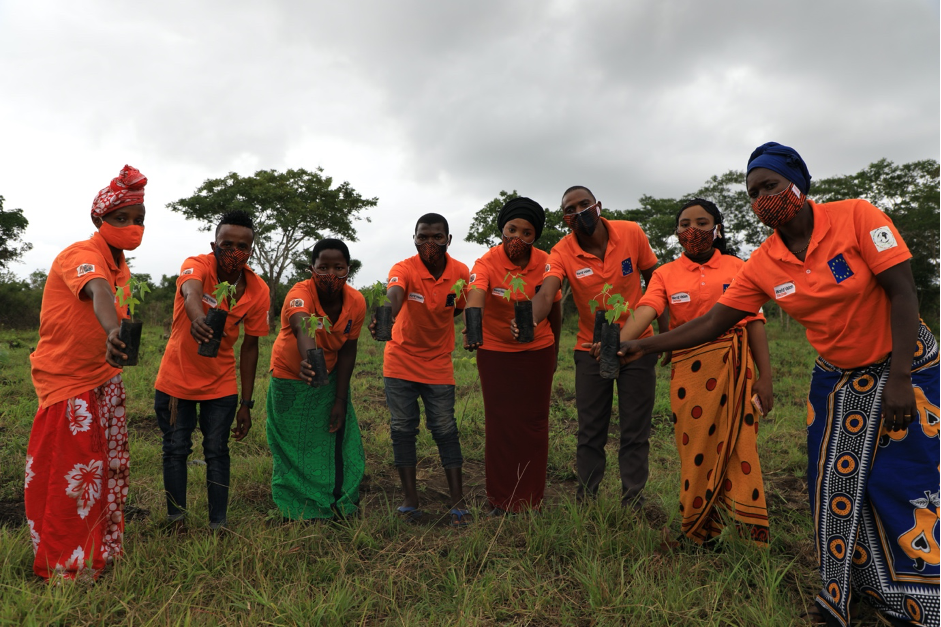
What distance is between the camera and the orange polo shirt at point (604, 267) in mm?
3617

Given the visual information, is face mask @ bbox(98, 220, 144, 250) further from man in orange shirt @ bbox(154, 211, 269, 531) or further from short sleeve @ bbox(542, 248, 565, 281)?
short sleeve @ bbox(542, 248, 565, 281)

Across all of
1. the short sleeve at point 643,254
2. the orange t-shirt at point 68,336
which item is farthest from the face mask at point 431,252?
the orange t-shirt at point 68,336

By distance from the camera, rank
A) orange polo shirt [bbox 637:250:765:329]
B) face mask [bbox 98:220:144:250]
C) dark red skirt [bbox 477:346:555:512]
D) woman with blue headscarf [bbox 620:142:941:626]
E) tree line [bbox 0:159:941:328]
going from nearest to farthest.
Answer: woman with blue headscarf [bbox 620:142:941:626]
face mask [bbox 98:220:144:250]
orange polo shirt [bbox 637:250:765:329]
dark red skirt [bbox 477:346:555:512]
tree line [bbox 0:159:941:328]

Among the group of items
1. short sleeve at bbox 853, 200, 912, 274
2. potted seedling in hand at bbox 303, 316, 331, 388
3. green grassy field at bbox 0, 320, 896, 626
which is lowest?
green grassy field at bbox 0, 320, 896, 626

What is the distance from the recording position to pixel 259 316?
3.62m

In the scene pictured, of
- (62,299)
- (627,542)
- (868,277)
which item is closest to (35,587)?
(62,299)

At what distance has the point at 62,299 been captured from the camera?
2.89 meters

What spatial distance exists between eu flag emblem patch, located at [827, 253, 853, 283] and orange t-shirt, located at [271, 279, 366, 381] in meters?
2.66

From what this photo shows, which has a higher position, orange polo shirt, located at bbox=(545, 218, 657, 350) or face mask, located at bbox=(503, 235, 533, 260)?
face mask, located at bbox=(503, 235, 533, 260)

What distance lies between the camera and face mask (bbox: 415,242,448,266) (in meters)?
3.91

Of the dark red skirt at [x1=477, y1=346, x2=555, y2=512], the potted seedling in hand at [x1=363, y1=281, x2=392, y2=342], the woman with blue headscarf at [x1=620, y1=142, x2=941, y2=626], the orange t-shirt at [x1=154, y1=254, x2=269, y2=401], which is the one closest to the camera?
the woman with blue headscarf at [x1=620, y1=142, x2=941, y2=626]

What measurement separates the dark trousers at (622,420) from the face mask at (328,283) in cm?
160

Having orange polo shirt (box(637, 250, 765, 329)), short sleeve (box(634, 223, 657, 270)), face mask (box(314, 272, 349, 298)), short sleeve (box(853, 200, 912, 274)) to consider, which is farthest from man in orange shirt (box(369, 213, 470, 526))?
short sleeve (box(853, 200, 912, 274))

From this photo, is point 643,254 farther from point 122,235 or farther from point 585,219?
point 122,235
